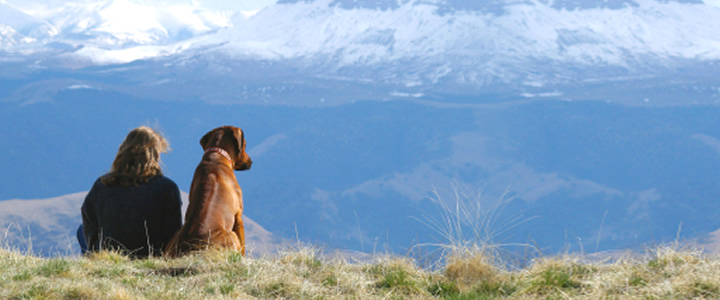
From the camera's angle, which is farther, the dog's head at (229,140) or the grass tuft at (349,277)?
the dog's head at (229,140)

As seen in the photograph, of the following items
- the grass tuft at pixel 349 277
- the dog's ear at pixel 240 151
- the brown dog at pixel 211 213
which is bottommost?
the grass tuft at pixel 349 277

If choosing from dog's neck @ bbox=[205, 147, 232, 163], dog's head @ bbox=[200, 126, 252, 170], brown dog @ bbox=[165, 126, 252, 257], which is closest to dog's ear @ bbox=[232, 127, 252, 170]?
dog's head @ bbox=[200, 126, 252, 170]

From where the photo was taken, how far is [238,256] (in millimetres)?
5895

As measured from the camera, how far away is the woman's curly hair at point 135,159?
259 inches

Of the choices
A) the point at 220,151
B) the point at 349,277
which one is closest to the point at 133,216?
the point at 220,151

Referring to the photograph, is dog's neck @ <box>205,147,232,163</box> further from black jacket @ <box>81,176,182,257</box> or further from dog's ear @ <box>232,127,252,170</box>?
black jacket @ <box>81,176,182,257</box>

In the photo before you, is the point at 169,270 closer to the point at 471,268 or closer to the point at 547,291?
the point at 471,268

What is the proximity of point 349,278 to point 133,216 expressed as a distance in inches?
98.2

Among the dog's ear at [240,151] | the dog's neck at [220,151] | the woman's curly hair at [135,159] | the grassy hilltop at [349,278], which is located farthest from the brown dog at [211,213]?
the woman's curly hair at [135,159]

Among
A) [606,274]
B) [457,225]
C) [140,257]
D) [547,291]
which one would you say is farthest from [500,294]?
[140,257]

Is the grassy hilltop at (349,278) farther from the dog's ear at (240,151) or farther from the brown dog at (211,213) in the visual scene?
the dog's ear at (240,151)

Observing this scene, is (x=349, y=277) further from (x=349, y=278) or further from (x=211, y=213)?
(x=211, y=213)

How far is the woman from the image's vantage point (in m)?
6.61

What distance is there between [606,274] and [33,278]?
4437 millimetres
